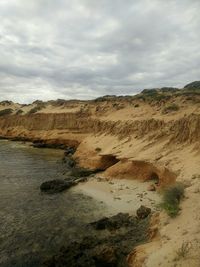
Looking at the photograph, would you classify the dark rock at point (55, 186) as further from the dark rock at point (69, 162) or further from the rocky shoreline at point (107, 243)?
the dark rock at point (69, 162)

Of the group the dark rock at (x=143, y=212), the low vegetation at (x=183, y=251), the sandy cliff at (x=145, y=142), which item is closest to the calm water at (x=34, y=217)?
the dark rock at (x=143, y=212)

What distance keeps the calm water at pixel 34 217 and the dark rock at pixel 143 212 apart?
2.00m

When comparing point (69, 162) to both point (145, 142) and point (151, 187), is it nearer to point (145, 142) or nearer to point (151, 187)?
point (145, 142)

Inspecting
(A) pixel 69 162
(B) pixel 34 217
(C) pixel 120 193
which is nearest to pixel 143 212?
(C) pixel 120 193

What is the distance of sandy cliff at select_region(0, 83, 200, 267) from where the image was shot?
33.8 feet

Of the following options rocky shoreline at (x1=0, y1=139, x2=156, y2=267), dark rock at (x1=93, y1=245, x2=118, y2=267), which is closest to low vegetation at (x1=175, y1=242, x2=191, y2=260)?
rocky shoreline at (x1=0, y1=139, x2=156, y2=267)

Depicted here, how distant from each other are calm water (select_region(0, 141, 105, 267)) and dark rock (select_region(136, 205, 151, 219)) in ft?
6.56

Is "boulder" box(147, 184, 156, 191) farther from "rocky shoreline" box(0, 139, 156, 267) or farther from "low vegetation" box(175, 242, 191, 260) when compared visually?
"low vegetation" box(175, 242, 191, 260)

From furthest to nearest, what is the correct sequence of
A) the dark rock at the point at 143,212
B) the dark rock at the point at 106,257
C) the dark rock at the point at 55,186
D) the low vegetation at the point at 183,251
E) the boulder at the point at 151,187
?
the dark rock at the point at 55,186 → the boulder at the point at 151,187 → the dark rock at the point at 143,212 → the dark rock at the point at 106,257 → the low vegetation at the point at 183,251

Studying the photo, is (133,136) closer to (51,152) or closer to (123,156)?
(123,156)

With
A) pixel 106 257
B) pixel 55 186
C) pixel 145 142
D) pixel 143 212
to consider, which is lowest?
pixel 106 257

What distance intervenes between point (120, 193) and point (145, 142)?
6.33 metres

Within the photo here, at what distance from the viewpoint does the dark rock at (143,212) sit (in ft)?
47.7

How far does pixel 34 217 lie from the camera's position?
15.3m
